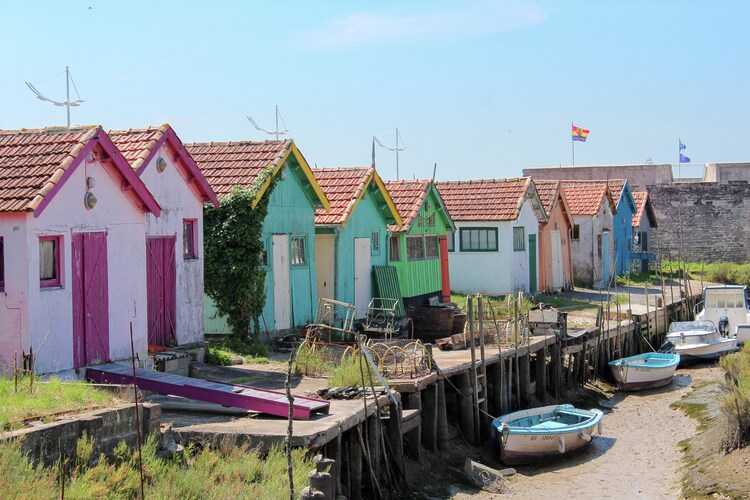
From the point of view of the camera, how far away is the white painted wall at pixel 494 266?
3569cm

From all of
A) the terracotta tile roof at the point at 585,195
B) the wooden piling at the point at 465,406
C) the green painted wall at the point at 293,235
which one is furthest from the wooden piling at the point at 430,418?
the terracotta tile roof at the point at 585,195

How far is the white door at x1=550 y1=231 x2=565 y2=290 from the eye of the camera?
1588 inches

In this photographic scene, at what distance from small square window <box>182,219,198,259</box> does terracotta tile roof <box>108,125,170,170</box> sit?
1875 millimetres

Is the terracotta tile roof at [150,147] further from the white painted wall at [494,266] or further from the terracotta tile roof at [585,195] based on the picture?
the terracotta tile roof at [585,195]

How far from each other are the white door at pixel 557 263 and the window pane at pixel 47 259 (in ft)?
89.3

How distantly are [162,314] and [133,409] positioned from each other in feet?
25.4

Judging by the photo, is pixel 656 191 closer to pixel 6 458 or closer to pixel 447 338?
pixel 447 338

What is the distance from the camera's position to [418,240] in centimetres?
3119

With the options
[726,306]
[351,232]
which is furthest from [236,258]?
[726,306]

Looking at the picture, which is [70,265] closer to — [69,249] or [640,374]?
[69,249]

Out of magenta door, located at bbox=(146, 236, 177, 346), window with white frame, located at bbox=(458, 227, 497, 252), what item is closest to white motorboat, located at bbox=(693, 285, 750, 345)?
window with white frame, located at bbox=(458, 227, 497, 252)

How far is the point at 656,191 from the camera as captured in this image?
54.1m

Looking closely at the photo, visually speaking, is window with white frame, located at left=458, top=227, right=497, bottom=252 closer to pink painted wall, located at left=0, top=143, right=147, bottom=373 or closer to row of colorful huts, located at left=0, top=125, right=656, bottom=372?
row of colorful huts, located at left=0, top=125, right=656, bottom=372

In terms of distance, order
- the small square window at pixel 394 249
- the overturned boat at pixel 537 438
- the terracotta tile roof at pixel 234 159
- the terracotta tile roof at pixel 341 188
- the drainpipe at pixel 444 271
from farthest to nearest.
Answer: the drainpipe at pixel 444 271
the small square window at pixel 394 249
the terracotta tile roof at pixel 341 188
the terracotta tile roof at pixel 234 159
the overturned boat at pixel 537 438
